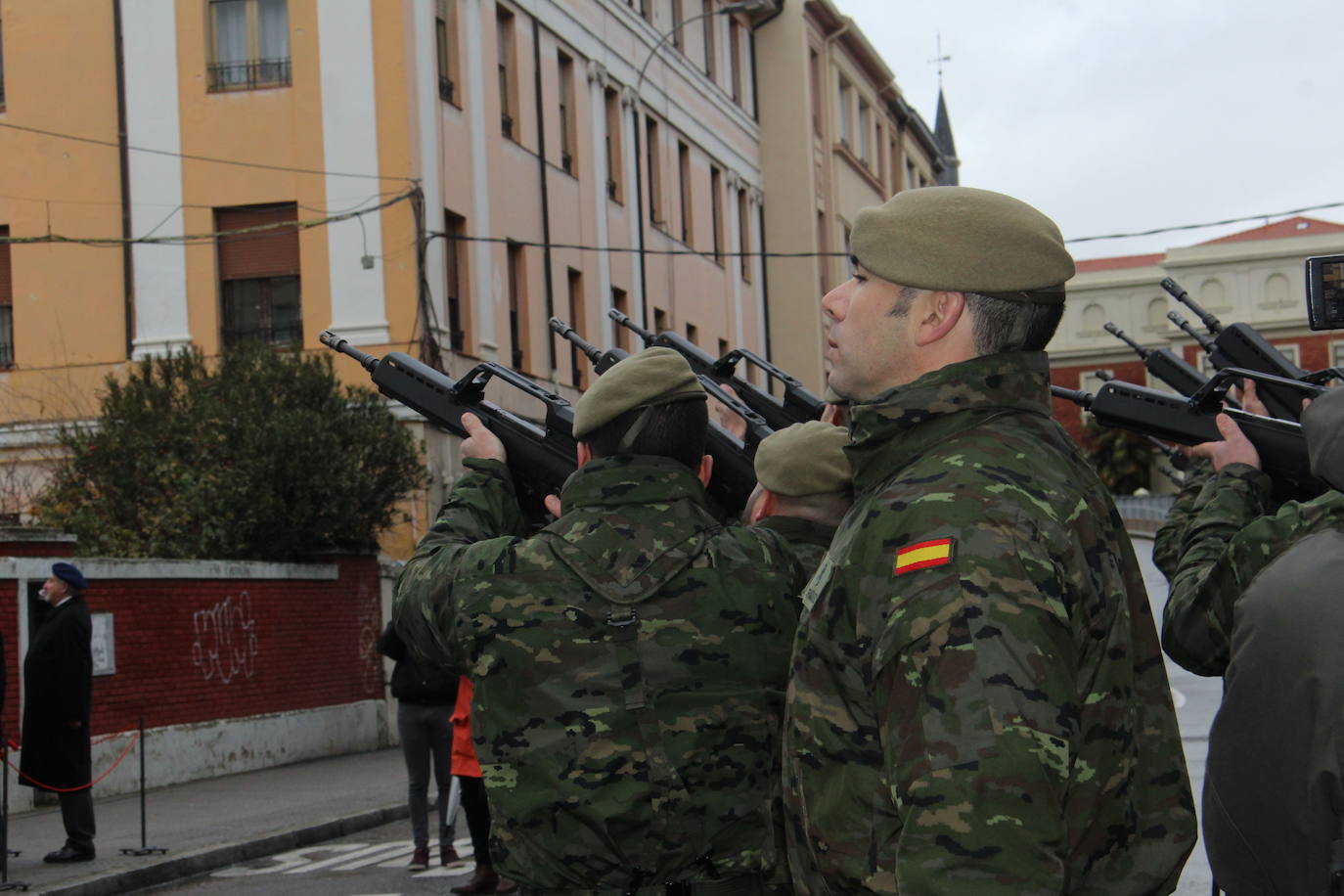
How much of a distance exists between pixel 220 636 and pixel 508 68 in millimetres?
11767

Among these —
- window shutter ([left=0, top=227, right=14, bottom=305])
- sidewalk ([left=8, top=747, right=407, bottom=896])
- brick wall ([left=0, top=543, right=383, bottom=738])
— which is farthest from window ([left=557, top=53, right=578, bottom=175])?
sidewalk ([left=8, top=747, right=407, bottom=896])

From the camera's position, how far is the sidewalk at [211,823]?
11.0 m

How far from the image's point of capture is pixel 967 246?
2541 millimetres

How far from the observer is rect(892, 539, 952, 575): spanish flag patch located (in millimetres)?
2279

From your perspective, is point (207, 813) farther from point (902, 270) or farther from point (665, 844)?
point (902, 270)

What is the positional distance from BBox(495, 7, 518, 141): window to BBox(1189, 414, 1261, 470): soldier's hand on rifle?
21852 millimetres

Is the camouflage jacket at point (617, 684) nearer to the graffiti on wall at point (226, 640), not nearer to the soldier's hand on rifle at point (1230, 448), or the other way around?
the soldier's hand on rifle at point (1230, 448)

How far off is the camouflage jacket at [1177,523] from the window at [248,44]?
717 inches

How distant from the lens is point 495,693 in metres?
3.87

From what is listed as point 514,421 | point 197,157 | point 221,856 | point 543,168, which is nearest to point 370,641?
point 197,157

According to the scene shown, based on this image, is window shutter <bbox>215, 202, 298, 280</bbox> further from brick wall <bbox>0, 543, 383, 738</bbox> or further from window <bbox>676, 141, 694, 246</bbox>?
window <bbox>676, 141, 694, 246</bbox>

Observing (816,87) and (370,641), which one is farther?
(816,87)

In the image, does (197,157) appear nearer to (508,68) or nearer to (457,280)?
A: (457,280)

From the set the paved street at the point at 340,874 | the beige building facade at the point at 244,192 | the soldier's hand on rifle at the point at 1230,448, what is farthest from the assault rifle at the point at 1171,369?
the beige building facade at the point at 244,192
